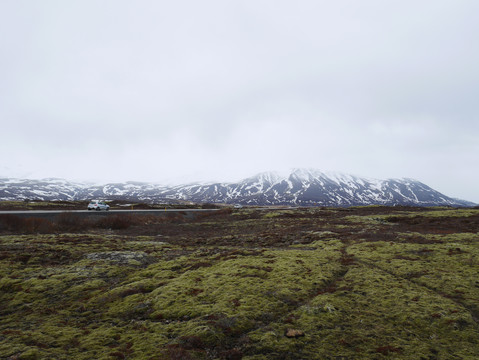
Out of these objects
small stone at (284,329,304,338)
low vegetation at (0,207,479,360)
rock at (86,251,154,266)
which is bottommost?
rock at (86,251,154,266)

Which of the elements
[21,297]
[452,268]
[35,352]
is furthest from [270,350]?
[452,268]

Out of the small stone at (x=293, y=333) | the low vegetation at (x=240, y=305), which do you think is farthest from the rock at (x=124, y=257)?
the small stone at (x=293, y=333)

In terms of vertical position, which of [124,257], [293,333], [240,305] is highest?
[293,333]

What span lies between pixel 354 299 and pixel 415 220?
4170 cm

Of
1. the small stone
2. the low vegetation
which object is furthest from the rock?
the small stone

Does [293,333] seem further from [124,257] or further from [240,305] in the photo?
[124,257]

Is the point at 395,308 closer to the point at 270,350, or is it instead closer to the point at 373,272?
the point at 373,272

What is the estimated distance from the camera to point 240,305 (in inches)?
374

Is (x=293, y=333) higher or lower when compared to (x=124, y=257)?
higher

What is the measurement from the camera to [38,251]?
1811cm

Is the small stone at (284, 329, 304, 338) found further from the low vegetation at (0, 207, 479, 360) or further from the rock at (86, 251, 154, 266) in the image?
the rock at (86, 251, 154, 266)

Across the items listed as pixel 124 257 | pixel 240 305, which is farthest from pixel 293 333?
pixel 124 257

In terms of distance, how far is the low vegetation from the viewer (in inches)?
272

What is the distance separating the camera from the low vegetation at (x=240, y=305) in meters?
6.91
